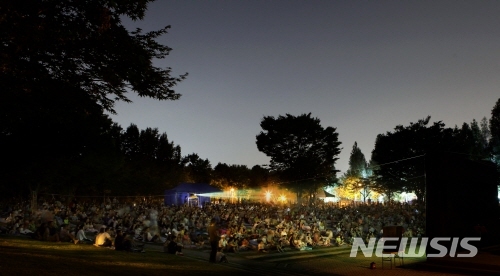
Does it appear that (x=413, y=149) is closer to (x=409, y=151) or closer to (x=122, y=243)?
(x=409, y=151)

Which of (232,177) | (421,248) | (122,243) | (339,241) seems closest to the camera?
(122,243)

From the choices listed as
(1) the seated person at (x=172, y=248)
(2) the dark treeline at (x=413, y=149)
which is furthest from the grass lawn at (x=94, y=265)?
(2) the dark treeline at (x=413, y=149)

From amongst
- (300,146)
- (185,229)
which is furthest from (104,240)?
(300,146)

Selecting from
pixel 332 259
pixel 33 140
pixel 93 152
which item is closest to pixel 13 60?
pixel 332 259

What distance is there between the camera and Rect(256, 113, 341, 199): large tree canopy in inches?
1908

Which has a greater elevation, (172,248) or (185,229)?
(185,229)

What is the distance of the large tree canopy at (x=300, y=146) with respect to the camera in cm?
4847

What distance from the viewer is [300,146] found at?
49.1 meters

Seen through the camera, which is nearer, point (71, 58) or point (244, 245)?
point (71, 58)

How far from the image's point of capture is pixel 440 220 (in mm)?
15766

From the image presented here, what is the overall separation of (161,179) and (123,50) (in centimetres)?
4811

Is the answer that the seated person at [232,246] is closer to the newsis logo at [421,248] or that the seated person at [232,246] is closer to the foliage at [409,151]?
the newsis logo at [421,248]

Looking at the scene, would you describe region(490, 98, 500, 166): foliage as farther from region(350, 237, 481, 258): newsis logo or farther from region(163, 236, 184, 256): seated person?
region(163, 236, 184, 256): seated person

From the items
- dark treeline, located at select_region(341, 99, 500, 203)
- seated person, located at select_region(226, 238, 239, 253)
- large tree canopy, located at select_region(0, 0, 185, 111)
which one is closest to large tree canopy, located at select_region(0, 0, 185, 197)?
large tree canopy, located at select_region(0, 0, 185, 111)
